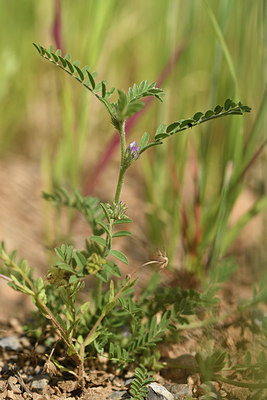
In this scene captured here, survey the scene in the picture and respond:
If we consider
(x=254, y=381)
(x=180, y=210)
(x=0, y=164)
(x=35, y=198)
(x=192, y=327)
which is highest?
(x=0, y=164)

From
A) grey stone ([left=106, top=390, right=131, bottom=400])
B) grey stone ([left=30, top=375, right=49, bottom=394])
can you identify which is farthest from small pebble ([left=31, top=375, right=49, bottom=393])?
grey stone ([left=106, top=390, right=131, bottom=400])

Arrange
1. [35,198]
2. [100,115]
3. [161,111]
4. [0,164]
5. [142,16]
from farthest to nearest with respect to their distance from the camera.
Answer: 1. [142,16]
2. [100,115]
3. [0,164]
4. [35,198]
5. [161,111]

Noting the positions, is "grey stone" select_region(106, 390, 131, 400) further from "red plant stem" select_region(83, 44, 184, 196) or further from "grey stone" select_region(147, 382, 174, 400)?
"red plant stem" select_region(83, 44, 184, 196)

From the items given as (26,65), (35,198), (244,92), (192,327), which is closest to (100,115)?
(26,65)

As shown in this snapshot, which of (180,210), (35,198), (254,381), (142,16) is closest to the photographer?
(254,381)

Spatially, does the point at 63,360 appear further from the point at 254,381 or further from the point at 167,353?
the point at 254,381

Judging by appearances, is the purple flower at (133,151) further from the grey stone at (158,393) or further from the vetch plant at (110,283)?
the grey stone at (158,393)

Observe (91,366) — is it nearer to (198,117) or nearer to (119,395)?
(119,395)

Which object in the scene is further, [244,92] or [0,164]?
[0,164]
